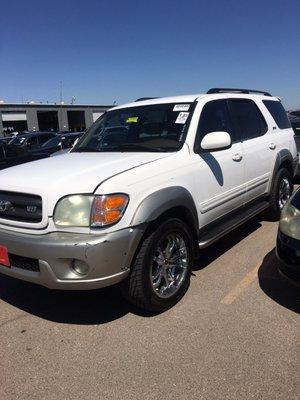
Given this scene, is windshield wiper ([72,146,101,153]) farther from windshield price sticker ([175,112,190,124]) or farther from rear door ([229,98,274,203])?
rear door ([229,98,274,203])

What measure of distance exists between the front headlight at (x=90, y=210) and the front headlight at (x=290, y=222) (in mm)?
1385

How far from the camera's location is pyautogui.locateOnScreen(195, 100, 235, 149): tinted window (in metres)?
4.46

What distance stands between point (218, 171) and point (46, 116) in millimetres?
75670

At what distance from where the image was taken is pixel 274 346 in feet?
10.4

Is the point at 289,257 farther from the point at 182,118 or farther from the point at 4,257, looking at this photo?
the point at 4,257

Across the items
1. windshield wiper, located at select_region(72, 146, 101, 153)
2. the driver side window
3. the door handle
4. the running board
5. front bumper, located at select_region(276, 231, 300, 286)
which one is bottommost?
the running board

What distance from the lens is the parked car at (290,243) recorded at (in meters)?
3.47

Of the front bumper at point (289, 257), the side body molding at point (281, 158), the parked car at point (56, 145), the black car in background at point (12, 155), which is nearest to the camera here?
the front bumper at point (289, 257)

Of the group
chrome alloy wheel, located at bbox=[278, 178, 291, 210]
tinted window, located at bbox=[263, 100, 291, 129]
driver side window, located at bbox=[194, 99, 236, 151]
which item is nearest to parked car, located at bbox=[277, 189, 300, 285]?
driver side window, located at bbox=[194, 99, 236, 151]

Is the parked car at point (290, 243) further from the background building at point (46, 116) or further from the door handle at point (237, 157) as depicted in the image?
the background building at point (46, 116)

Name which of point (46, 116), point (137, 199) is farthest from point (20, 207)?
point (46, 116)

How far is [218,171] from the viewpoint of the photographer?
4.53 meters

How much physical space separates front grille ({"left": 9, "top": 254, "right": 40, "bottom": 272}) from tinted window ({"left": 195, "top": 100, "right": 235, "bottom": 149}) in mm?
1906

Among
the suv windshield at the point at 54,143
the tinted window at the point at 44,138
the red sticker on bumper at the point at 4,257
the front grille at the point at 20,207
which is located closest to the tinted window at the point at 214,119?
the front grille at the point at 20,207
